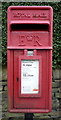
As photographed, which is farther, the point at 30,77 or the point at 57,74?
the point at 57,74

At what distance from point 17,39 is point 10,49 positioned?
0.15m

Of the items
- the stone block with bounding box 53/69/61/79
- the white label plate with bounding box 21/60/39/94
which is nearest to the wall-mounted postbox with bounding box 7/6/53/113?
the white label plate with bounding box 21/60/39/94

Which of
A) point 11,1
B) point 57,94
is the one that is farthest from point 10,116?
point 11,1

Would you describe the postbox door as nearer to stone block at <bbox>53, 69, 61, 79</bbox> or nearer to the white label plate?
the white label plate

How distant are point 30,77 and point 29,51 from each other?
0.32 metres

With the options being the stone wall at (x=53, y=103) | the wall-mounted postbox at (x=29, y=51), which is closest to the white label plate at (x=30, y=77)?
the wall-mounted postbox at (x=29, y=51)

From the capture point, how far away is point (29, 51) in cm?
312

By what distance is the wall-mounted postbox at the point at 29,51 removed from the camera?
311 cm

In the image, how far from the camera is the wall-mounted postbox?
3.11 metres

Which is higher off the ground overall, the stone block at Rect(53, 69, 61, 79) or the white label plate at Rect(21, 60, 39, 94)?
the white label plate at Rect(21, 60, 39, 94)

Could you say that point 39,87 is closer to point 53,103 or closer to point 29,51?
point 29,51

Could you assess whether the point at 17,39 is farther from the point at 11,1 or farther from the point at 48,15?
the point at 11,1

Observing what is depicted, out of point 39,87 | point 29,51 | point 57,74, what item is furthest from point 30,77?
point 57,74

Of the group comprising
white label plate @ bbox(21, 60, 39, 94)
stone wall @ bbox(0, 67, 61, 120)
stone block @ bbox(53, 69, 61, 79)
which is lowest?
stone wall @ bbox(0, 67, 61, 120)
